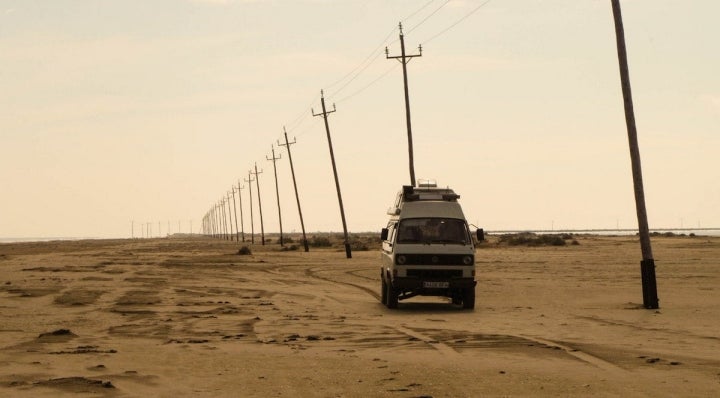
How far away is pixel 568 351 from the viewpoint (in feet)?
50.8

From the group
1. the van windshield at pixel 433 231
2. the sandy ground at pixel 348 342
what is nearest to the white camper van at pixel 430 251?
the van windshield at pixel 433 231

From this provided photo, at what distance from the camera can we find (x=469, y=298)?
24766mm

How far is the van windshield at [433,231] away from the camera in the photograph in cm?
2517

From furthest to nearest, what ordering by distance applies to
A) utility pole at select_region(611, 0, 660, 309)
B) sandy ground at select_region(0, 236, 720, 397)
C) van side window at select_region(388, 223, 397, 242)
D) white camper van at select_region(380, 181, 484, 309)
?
van side window at select_region(388, 223, 397, 242)
utility pole at select_region(611, 0, 660, 309)
white camper van at select_region(380, 181, 484, 309)
sandy ground at select_region(0, 236, 720, 397)

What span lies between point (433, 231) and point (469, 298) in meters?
1.86

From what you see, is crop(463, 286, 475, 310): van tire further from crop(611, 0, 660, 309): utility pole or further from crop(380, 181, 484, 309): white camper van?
crop(611, 0, 660, 309): utility pole

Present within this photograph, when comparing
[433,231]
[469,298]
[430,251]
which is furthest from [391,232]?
[469,298]

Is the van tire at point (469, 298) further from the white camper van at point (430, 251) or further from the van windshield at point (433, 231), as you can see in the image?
the van windshield at point (433, 231)

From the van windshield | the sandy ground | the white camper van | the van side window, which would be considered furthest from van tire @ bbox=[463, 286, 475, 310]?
the van side window

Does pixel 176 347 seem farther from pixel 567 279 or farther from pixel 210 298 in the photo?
pixel 567 279

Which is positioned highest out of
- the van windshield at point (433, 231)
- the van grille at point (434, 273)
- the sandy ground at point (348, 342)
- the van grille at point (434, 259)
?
the van windshield at point (433, 231)

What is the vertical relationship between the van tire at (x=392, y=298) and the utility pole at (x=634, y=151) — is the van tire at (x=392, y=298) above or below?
below

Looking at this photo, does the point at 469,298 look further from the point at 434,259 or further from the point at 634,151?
the point at 634,151

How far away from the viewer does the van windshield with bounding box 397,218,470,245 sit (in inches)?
991
